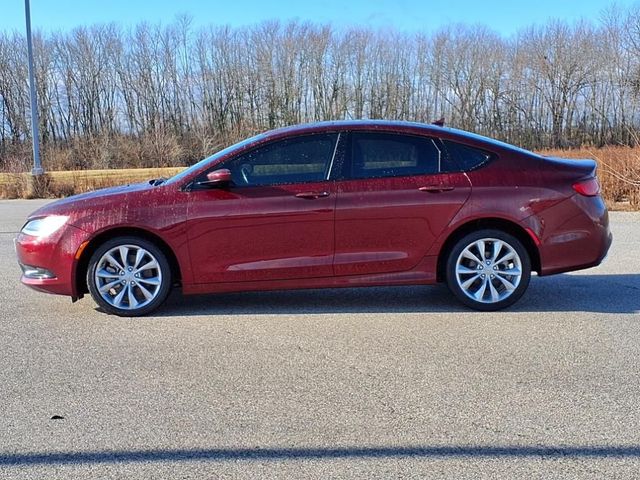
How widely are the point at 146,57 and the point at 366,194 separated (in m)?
39.9

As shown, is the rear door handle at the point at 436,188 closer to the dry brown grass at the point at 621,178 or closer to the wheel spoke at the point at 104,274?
the wheel spoke at the point at 104,274

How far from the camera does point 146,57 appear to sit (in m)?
42.0

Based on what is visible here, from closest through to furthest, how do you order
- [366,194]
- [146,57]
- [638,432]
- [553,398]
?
[638,432] → [553,398] → [366,194] → [146,57]

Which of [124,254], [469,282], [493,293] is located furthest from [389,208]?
[124,254]

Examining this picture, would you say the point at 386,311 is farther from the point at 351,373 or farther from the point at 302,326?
the point at 351,373

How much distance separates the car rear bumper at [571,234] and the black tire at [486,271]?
0.21m

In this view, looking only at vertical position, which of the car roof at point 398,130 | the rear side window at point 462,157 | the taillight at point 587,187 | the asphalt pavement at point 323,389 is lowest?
the asphalt pavement at point 323,389

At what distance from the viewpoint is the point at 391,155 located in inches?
223

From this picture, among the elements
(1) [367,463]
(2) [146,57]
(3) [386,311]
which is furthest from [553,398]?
(2) [146,57]

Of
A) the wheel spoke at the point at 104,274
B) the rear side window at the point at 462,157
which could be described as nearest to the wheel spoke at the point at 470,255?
the rear side window at the point at 462,157

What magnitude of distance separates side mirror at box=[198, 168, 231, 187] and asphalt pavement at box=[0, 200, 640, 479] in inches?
44.8

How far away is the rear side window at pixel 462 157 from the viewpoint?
5.61 meters

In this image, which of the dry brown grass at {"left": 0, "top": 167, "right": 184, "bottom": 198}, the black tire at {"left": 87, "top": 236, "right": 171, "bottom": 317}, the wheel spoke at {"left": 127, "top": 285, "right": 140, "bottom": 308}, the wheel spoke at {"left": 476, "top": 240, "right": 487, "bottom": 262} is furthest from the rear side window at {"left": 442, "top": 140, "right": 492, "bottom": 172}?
the dry brown grass at {"left": 0, "top": 167, "right": 184, "bottom": 198}

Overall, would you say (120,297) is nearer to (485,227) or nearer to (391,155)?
(391,155)
